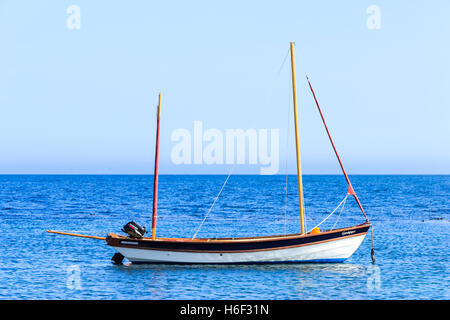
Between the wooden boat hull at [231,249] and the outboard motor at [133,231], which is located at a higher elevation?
the outboard motor at [133,231]

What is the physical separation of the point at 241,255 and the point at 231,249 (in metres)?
0.78

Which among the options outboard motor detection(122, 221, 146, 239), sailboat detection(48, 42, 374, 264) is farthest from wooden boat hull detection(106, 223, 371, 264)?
outboard motor detection(122, 221, 146, 239)

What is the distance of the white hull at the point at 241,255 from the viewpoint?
32.7 m

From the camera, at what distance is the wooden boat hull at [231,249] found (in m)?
32.4

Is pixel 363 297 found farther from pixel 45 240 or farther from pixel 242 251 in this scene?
pixel 45 240

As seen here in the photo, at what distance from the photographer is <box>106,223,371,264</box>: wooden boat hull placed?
32.4m

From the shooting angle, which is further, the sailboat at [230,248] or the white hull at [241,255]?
the white hull at [241,255]

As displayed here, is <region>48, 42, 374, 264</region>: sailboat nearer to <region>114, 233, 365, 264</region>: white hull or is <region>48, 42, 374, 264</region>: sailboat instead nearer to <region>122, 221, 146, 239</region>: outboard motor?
<region>114, 233, 365, 264</region>: white hull

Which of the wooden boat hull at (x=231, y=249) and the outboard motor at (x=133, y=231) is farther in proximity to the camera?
the outboard motor at (x=133, y=231)

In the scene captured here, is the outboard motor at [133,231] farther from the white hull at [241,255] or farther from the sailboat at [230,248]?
the white hull at [241,255]

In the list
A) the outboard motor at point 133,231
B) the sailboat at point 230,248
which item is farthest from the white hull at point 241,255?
the outboard motor at point 133,231

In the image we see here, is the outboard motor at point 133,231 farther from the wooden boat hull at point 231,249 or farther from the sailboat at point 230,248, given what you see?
the wooden boat hull at point 231,249

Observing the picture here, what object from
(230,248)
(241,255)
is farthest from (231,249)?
(241,255)

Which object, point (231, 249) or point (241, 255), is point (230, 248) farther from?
point (241, 255)
